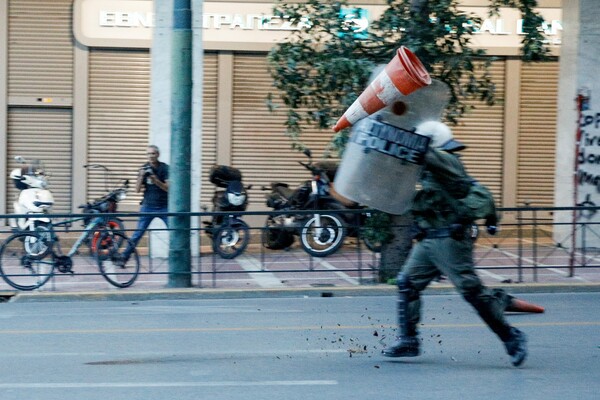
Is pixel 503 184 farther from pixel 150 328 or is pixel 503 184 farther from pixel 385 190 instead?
pixel 385 190

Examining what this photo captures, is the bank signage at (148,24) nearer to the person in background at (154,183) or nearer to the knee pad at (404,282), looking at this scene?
the person in background at (154,183)

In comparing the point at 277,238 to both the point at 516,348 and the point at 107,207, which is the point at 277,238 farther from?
the point at 516,348

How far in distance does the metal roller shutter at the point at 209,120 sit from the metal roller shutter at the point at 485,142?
448 centimetres

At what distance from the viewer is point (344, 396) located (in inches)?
256

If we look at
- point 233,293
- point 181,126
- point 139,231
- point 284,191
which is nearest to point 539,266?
point 233,293

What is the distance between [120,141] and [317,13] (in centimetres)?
659

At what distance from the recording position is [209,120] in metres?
18.1

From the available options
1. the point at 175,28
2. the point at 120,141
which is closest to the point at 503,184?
the point at 120,141

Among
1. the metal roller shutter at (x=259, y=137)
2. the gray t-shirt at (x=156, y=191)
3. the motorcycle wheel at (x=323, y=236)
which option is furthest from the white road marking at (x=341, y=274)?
the metal roller shutter at (x=259, y=137)

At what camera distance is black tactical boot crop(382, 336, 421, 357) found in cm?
760

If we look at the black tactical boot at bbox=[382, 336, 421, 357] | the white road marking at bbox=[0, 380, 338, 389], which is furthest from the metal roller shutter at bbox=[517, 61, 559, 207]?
the white road marking at bbox=[0, 380, 338, 389]

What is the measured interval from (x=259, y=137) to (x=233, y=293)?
257 inches

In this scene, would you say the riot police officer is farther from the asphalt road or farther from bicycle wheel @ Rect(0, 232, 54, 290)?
bicycle wheel @ Rect(0, 232, 54, 290)

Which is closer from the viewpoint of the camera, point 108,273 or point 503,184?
point 108,273
